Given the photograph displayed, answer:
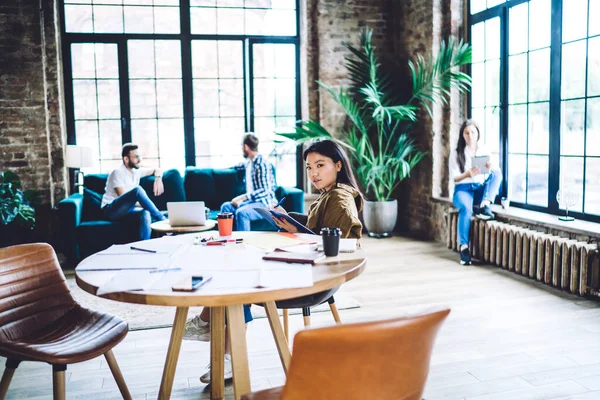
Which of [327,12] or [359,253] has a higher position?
[327,12]

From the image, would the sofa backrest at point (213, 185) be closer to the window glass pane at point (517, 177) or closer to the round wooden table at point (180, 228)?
the round wooden table at point (180, 228)

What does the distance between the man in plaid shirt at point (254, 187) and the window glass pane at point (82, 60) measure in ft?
7.99

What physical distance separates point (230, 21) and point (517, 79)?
3.51 metres

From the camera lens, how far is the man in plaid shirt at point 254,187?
564 centimetres

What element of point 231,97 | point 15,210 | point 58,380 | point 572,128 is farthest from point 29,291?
point 231,97

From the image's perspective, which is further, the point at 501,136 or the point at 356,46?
the point at 356,46

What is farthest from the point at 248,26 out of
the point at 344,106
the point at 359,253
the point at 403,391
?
the point at 403,391

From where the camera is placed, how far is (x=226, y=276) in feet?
6.47

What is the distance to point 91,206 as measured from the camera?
6164 millimetres

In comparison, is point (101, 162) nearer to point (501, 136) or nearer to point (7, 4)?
point (7, 4)

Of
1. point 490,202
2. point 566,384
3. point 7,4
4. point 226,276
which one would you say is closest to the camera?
point 226,276

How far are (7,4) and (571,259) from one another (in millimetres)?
5993

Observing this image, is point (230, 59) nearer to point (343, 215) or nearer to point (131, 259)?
point (343, 215)

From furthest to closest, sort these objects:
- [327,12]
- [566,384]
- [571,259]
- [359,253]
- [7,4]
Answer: [327,12] → [7,4] → [571,259] → [566,384] → [359,253]
